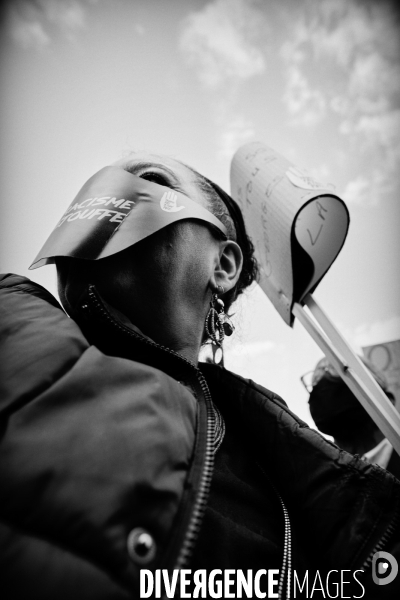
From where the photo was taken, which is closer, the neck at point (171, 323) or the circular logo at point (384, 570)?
the circular logo at point (384, 570)

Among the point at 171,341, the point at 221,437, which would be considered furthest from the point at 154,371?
the point at 221,437

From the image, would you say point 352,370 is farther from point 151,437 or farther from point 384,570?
point 151,437

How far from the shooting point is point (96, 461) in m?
0.42

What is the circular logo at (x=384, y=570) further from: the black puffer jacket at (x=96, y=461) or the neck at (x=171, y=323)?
the neck at (x=171, y=323)

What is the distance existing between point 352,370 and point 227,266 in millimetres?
558

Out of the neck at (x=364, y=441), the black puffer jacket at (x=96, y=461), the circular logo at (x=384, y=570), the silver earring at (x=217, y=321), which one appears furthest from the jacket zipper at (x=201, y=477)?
the neck at (x=364, y=441)

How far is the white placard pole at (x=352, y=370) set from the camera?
3.61 ft

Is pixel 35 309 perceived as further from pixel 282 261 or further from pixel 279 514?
pixel 282 261

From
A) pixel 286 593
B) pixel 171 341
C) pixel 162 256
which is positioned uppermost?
pixel 162 256

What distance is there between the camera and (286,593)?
26.2 inches

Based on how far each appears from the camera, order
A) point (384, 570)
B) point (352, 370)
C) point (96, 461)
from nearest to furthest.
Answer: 1. point (96, 461)
2. point (384, 570)
3. point (352, 370)

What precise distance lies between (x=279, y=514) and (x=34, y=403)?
2.15 feet

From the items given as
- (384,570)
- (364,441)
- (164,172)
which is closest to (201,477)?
(384,570)

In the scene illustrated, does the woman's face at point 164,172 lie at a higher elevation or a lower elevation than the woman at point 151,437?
higher
